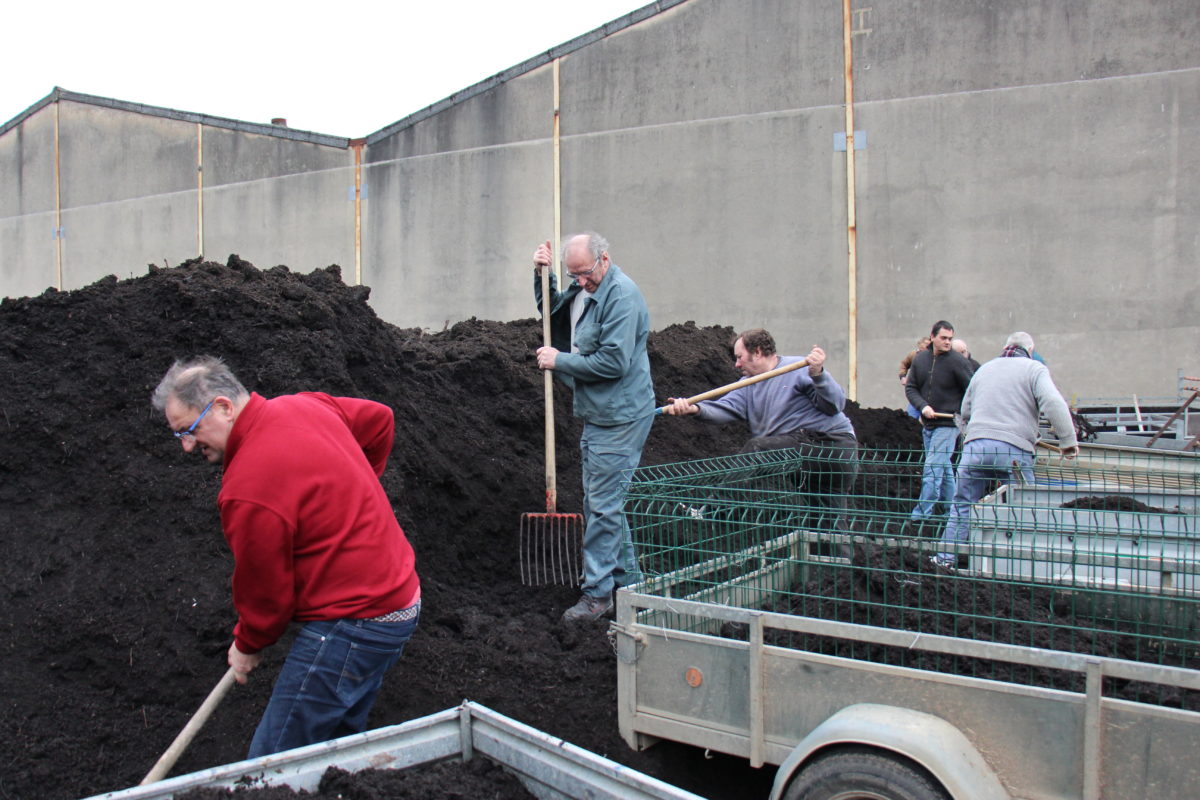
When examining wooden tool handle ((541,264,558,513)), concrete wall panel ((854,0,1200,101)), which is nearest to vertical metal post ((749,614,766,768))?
wooden tool handle ((541,264,558,513))

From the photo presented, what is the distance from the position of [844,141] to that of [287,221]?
33.4 feet

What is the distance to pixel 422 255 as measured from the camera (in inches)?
650

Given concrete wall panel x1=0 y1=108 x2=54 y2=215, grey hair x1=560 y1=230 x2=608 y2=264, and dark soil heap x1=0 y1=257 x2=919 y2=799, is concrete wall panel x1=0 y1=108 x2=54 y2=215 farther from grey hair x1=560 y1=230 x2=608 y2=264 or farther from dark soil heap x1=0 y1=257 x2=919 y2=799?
grey hair x1=560 y1=230 x2=608 y2=264

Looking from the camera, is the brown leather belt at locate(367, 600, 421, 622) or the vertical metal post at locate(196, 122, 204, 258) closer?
the brown leather belt at locate(367, 600, 421, 622)

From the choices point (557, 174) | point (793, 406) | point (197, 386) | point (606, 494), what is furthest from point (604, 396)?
point (557, 174)

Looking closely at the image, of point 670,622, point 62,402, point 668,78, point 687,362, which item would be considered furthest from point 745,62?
point 670,622

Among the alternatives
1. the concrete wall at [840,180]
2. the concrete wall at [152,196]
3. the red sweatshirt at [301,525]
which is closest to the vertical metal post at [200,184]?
the concrete wall at [152,196]

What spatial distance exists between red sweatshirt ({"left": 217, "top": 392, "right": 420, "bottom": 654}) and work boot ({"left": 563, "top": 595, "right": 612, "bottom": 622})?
203 cm

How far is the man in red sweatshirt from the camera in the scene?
2793mm

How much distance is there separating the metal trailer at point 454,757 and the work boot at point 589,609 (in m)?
2.15

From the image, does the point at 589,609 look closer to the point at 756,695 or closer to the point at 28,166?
the point at 756,695

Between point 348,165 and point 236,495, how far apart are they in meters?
15.4

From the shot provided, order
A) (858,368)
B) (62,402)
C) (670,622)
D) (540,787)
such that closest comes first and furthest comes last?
(540,787) → (670,622) → (62,402) → (858,368)

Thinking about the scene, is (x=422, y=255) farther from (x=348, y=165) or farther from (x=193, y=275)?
(x=193, y=275)
